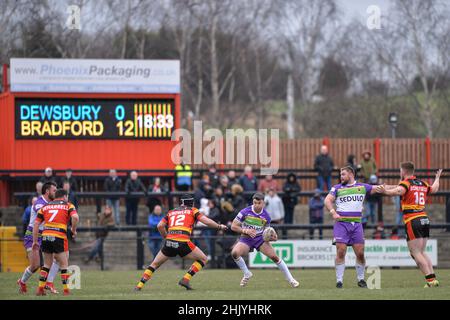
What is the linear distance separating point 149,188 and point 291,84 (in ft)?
81.1

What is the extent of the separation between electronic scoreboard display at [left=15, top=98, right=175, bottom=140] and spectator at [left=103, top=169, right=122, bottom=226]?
1.54 metres

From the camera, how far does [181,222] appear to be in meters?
17.4

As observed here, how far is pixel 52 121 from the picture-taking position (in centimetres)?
3077

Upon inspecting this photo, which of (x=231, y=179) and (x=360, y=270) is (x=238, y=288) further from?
(x=231, y=179)

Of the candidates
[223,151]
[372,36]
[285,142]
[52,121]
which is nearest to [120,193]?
[52,121]

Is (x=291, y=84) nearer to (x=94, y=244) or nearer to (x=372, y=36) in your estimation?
(x=372, y=36)

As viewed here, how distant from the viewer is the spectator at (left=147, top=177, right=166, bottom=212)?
95.9 ft

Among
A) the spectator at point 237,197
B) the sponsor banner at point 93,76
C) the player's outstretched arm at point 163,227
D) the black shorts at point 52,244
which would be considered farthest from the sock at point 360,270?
the sponsor banner at point 93,76

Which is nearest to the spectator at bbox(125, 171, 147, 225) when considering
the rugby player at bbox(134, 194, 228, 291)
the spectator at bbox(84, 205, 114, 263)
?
the spectator at bbox(84, 205, 114, 263)

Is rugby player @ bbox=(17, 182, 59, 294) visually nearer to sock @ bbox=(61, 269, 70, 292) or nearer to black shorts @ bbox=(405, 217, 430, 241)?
sock @ bbox=(61, 269, 70, 292)

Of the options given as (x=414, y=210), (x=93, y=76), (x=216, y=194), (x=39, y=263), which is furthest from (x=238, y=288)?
(x=93, y=76)

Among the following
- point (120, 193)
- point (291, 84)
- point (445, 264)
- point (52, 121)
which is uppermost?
point (291, 84)

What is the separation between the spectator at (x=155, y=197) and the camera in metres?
29.2

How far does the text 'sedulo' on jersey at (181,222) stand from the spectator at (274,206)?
35.7ft
